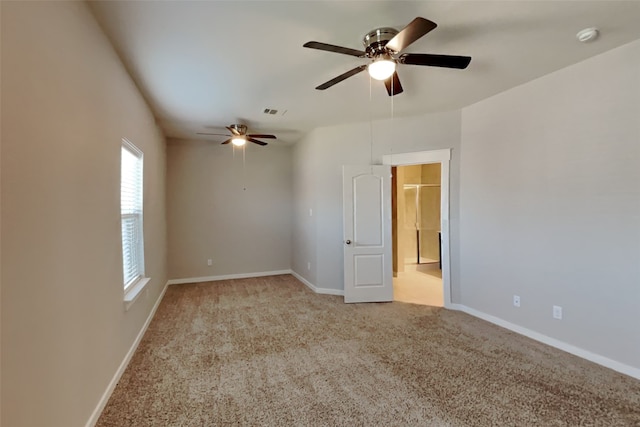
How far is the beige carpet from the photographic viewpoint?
2.08 m

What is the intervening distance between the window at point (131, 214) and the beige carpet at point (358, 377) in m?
0.75

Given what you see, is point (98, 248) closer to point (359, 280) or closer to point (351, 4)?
point (351, 4)

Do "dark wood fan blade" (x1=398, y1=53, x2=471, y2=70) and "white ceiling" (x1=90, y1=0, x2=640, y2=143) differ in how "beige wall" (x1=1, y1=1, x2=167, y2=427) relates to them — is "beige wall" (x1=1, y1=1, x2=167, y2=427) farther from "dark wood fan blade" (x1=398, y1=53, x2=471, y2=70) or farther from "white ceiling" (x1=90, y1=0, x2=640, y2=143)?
"dark wood fan blade" (x1=398, y1=53, x2=471, y2=70)

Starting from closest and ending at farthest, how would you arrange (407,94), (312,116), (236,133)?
(407,94) → (312,116) → (236,133)

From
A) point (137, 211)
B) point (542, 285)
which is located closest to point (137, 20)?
point (137, 211)

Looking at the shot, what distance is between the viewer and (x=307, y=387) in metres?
2.40

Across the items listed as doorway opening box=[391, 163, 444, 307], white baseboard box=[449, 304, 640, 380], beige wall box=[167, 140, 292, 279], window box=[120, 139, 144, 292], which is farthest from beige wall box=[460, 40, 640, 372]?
window box=[120, 139, 144, 292]

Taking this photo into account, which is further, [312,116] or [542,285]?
[312,116]

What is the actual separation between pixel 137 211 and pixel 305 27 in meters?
2.73

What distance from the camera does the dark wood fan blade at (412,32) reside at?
1690 millimetres

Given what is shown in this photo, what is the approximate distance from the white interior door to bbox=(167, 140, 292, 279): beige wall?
87.8 inches

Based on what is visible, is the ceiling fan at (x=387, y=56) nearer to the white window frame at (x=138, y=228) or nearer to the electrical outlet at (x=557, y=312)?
the white window frame at (x=138, y=228)

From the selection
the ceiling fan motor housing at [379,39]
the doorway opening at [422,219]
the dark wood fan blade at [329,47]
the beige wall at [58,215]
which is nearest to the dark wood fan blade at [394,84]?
the ceiling fan motor housing at [379,39]

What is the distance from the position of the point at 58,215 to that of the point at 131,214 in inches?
70.8
